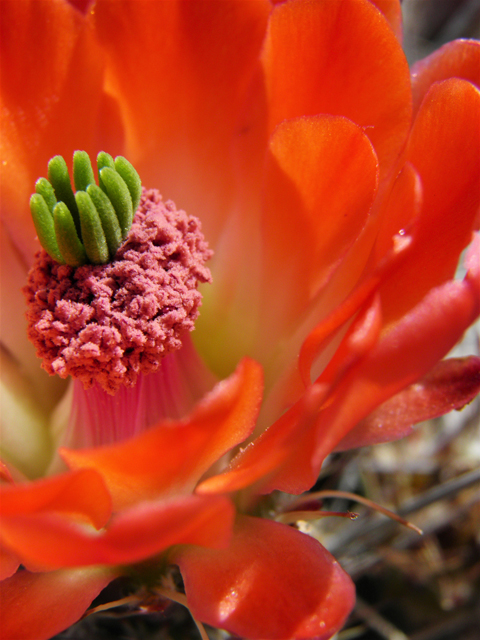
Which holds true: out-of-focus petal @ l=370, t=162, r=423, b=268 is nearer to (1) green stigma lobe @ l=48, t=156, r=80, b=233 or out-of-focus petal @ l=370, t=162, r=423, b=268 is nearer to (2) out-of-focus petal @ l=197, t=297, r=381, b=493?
(2) out-of-focus petal @ l=197, t=297, r=381, b=493

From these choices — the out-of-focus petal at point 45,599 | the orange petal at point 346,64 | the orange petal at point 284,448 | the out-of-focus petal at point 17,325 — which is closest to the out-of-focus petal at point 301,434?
the orange petal at point 284,448

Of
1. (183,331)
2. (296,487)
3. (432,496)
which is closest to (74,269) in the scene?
(183,331)

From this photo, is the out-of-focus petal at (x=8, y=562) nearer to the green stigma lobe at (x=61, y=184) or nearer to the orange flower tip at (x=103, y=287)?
the orange flower tip at (x=103, y=287)

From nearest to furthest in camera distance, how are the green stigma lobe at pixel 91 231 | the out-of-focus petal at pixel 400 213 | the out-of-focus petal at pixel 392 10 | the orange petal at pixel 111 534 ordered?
the orange petal at pixel 111 534, the out-of-focus petal at pixel 400 213, the green stigma lobe at pixel 91 231, the out-of-focus petal at pixel 392 10

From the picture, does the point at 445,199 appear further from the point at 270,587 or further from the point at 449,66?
the point at 270,587

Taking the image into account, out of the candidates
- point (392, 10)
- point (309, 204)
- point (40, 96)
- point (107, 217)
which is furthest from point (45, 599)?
point (392, 10)
